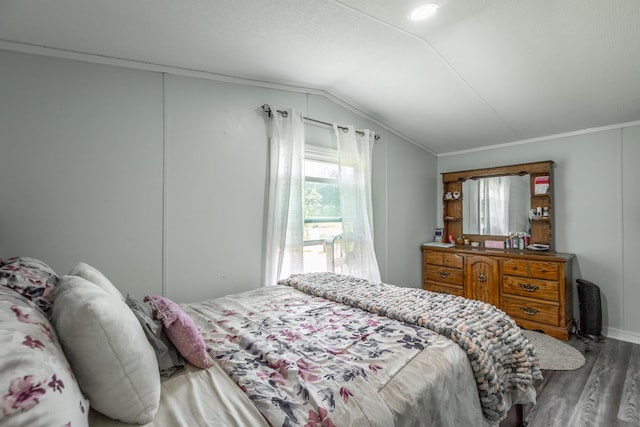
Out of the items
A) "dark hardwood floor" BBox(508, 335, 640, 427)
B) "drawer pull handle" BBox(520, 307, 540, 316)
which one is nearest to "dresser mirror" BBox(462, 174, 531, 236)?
"drawer pull handle" BBox(520, 307, 540, 316)

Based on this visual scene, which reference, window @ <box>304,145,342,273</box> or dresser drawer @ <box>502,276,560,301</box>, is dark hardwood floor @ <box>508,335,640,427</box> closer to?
dresser drawer @ <box>502,276,560,301</box>

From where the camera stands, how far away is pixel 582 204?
10.7ft

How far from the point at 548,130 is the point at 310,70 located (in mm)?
2800

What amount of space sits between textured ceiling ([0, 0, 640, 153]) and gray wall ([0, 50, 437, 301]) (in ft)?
0.70

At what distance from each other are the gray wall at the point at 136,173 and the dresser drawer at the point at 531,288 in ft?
9.02

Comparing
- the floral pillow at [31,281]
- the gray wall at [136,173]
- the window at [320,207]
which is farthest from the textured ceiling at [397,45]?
the floral pillow at [31,281]

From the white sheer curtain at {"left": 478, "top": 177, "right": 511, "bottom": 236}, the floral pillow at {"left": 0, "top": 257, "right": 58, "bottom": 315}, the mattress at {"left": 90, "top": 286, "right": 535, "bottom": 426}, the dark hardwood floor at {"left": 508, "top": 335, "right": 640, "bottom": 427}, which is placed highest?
the white sheer curtain at {"left": 478, "top": 177, "right": 511, "bottom": 236}

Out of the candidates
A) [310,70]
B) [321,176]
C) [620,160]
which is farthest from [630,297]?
[310,70]

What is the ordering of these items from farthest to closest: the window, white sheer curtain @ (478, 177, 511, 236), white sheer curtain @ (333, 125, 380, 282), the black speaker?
white sheer curtain @ (478, 177, 511, 236) < white sheer curtain @ (333, 125, 380, 282) < the window < the black speaker

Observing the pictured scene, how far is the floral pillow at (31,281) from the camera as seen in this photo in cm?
98

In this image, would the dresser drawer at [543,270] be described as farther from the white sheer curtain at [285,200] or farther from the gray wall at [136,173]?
the gray wall at [136,173]

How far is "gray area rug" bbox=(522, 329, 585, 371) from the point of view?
8.02ft

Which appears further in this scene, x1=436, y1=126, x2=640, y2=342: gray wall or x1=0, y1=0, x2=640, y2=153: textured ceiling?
x1=436, y1=126, x2=640, y2=342: gray wall

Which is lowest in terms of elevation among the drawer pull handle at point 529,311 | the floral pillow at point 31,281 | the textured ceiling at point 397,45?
the drawer pull handle at point 529,311
